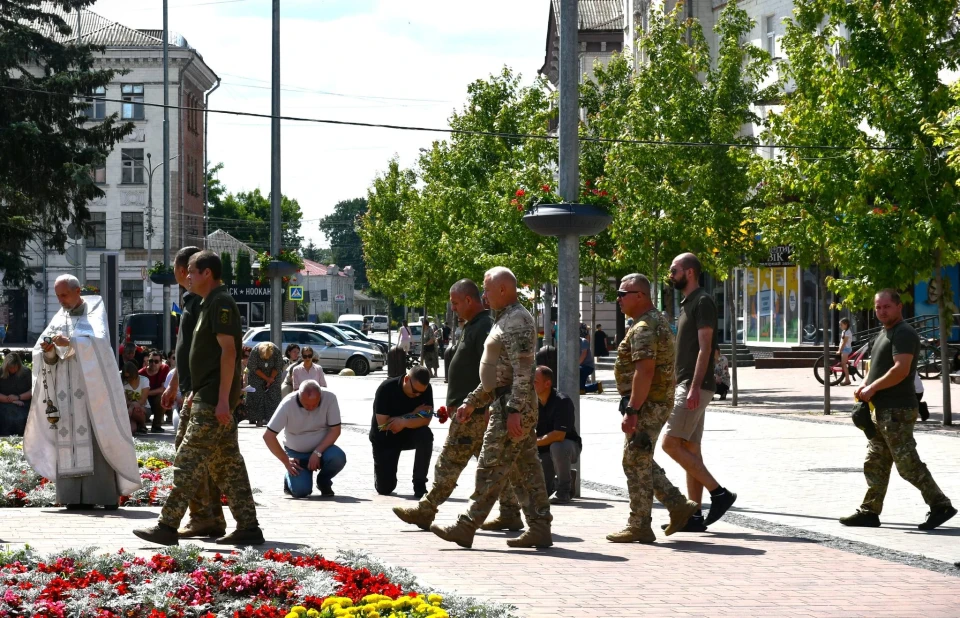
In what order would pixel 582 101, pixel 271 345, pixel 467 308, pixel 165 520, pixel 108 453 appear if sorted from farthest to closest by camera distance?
pixel 582 101 → pixel 271 345 → pixel 108 453 → pixel 467 308 → pixel 165 520

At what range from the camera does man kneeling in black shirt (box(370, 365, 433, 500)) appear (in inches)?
487

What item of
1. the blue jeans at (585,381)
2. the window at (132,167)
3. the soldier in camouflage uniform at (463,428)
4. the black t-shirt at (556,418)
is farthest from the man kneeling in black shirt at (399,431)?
the window at (132,167)

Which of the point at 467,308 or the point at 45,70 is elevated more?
the point at 45,70

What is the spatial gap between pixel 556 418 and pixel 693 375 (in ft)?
7.77

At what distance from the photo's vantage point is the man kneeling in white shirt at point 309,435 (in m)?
12.2

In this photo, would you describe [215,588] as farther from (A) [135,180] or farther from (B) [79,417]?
(A) [135,180]

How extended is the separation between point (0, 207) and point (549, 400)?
21.1 m

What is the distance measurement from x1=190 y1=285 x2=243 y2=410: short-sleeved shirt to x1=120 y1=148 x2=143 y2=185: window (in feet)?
227

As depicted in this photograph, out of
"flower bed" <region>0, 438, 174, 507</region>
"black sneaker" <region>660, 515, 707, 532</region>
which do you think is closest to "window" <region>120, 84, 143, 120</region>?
"flower bed" <region>0, 438, 174, 507</region>

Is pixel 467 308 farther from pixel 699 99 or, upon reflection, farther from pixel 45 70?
pixel 45 70

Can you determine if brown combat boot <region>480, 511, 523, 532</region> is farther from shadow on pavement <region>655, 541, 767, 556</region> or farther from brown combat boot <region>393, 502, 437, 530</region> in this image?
shadow on pavement <region>655, 541, 767, 556</region>

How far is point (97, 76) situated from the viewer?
110ft

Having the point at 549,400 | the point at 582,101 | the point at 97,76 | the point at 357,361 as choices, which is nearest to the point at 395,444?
the point at 549,400

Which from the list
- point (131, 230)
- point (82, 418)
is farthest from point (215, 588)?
point (131, 230)
